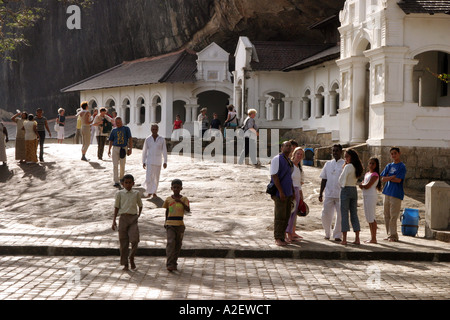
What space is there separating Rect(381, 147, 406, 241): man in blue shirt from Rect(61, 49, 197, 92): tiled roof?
32.0 metres

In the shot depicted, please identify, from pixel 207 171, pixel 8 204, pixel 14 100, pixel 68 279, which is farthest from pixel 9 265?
pixel 14 100

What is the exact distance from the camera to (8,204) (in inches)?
771

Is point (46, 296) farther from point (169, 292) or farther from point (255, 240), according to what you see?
point (255, 240)

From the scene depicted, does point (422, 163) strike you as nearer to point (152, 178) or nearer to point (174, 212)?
point (152, 178)

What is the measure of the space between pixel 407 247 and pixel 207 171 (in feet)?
Answer: 33.4

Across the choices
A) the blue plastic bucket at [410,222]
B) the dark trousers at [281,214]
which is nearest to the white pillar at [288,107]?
the blue plastic bucket at [410,222]

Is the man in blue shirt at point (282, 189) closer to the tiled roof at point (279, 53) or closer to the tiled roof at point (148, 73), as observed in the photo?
the tiled roof at point (279, 53)

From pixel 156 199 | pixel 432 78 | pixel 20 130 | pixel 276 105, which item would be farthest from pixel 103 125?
pixel 276 105

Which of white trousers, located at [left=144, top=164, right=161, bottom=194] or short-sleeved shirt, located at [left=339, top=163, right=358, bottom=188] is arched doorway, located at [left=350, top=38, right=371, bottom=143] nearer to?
white trousers, located at [left=144, top=164, right=161, bottom=194]

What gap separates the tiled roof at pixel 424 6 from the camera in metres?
23.3

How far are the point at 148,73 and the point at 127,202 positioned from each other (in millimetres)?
38105

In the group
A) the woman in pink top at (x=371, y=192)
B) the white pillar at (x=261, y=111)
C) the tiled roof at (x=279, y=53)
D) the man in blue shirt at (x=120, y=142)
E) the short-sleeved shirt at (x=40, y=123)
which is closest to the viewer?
the woman in pink top at (x=371, y=192)

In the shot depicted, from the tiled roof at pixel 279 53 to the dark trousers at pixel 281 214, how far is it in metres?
27.9

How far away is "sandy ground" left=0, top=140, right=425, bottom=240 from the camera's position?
51.7 feet
